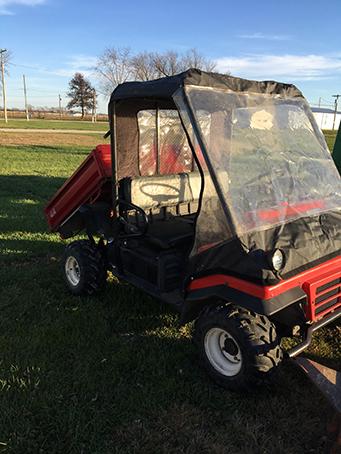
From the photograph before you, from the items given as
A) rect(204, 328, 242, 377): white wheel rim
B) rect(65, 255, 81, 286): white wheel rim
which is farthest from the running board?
rect(65, 255, 81, 286): white wheel rim

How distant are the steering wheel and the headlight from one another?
52.5 inches

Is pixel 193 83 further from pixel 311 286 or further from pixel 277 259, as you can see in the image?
pixel 311 286

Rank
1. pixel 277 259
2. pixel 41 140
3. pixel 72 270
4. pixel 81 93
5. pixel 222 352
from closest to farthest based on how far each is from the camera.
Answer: pixel 277 259 < pixel 222 352 < pixel 72 270 < pixel 41 140 < pixel 81 93

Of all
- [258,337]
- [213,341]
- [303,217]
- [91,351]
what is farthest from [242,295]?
[91,351]

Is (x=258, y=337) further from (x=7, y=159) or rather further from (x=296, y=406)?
(x=7, y=159)

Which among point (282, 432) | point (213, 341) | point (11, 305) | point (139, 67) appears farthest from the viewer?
point (139, 67)

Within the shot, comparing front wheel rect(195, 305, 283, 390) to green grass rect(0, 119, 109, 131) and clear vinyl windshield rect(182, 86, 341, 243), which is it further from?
green grass rect(0, 119, 109, 131)

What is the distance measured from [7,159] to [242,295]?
13.7m

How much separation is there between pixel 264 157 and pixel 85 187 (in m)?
1.89

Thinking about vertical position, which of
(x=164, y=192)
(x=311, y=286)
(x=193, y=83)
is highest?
(x=193, y=83)

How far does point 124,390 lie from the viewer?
→ 3.02 meters

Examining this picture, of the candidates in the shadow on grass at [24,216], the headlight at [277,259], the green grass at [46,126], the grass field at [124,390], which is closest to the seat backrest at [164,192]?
the grass field at [124,390]

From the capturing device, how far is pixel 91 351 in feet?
11.3

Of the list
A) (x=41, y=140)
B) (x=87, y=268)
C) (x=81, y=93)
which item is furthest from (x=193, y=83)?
(x=81, y=93)
